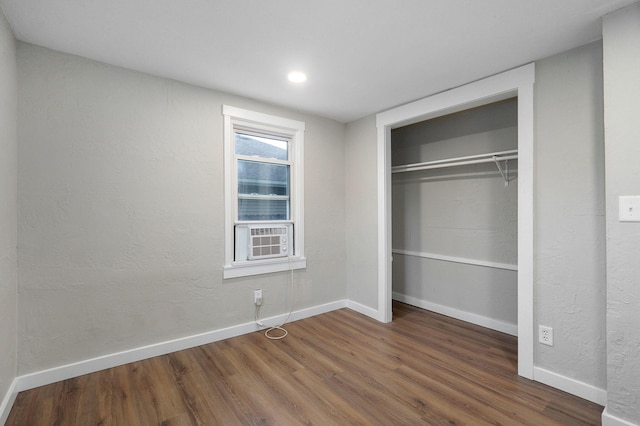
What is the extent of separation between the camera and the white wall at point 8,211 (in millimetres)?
1735

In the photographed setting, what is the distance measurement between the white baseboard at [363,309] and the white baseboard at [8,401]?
2.99 m

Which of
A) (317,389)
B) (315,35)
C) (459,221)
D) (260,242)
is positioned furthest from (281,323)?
(315,35)

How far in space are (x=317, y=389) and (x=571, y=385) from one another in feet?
5.61

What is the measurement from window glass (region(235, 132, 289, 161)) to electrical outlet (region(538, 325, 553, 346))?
2.78m

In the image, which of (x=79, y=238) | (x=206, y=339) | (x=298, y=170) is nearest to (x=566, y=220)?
(x=298, y=170)

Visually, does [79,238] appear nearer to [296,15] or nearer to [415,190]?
Result: [296,15]

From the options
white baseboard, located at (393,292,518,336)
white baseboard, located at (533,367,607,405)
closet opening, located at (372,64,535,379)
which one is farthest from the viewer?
white baseboard, located at (393,292,518,336)

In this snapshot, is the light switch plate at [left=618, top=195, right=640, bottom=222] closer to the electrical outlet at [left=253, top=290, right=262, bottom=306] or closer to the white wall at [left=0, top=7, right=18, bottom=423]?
the electrical outlet at [left=253, top=290, right=262, bottom=306]

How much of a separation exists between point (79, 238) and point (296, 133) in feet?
7.31

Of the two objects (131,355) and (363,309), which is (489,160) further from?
(131,355)

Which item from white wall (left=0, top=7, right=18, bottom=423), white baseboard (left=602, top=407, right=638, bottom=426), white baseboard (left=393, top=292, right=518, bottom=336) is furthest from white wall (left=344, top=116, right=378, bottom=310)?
white wall (left=0, top=7, right=18, bottom=423)

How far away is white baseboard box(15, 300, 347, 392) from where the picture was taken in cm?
209

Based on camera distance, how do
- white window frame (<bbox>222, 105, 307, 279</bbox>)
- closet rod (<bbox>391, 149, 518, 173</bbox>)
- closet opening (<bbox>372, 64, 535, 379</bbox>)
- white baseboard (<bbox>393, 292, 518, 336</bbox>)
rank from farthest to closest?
white baseboard (<bbox>393, 292, 518, 336</bbox>) < white window frame (<bbox>222, 105, 307, 279</bbox>) < closet rod (<bbox>391, 149, 518, 173</bbox>) < closet opening (<bbox>372, 64, 535, 379</bbox>)

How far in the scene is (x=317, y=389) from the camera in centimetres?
210
